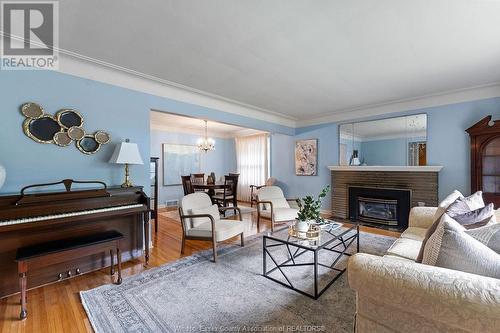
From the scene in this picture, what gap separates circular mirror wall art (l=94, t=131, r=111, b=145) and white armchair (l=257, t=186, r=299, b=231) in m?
2.60

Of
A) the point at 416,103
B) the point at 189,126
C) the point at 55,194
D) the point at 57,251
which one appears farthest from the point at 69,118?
the point at 416,103

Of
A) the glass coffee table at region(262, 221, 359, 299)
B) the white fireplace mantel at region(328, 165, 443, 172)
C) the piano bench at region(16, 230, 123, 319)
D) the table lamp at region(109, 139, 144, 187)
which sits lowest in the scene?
the glass coffee table at region(262, 221, 359, 299)

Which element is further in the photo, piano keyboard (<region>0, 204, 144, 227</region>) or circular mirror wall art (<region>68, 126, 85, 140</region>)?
circular mirror wall art (<region>68, 126, 85, 140</region>)

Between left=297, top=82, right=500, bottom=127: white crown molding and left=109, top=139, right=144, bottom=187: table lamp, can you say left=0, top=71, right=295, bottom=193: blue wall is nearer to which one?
left=109, top=139, right=144, bottom=187: table lamp

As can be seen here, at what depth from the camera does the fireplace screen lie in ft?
14.4

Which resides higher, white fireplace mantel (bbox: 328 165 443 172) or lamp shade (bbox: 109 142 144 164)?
lamp shade (bbox: 109 142 144 164)

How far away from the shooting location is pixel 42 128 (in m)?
2.44

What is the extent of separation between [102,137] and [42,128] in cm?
56

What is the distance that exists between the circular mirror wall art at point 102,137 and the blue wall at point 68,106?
77 millimetres

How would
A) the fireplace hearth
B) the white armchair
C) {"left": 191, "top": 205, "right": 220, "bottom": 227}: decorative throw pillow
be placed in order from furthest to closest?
the fireplace hearth → the white armchair → {"left": 191, "top": 205, "right": 220, "bottom": 227}: decorative throw pillow

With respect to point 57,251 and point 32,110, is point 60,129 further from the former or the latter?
point 57,251

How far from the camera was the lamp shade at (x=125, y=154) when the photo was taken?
2703 millimetres

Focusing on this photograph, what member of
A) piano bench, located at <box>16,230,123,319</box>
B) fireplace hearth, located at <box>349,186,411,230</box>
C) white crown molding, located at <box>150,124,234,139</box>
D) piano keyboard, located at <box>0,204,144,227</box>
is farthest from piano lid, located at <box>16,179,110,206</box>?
fireplace hearth, located at <box>349,186,411,230</box>

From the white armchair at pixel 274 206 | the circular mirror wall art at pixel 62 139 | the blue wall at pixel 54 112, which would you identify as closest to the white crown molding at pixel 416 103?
the white armchair at pixel 274 206
